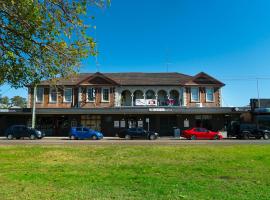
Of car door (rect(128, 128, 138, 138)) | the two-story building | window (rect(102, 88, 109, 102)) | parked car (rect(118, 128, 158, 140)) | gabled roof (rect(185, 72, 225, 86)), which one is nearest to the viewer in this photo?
parked car (rect(118, 128, 158, 140))

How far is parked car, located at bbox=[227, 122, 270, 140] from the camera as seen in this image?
4250 centimetres

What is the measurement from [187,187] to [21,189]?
391 cm

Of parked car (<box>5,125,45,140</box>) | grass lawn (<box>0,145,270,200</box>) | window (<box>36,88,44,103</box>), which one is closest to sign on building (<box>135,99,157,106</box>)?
window (<box>36,88,44,103</box>)

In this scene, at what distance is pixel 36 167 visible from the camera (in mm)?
12383

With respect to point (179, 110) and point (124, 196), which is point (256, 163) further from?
point (179, 110)

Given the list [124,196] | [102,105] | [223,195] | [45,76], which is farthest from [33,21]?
[102,105]

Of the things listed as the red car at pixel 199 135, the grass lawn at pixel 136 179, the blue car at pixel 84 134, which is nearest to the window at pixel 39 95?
the blue car at pixel 84 134

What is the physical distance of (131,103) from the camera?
54.5 meters

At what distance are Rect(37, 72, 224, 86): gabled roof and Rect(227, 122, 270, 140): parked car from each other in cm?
1057

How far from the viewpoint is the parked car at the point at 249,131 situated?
4250cm

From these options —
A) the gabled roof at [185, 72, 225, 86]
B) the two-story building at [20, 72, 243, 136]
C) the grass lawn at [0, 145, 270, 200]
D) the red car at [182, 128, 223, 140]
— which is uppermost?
the gabled roof at [185, 72, 225, 86]

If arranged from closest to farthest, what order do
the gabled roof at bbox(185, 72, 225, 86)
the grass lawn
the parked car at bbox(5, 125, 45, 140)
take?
the grass lawn
the parked car at bbox(5, 125, 45, 140)
the gabled roof at bbox(185, 72, 225, 86)

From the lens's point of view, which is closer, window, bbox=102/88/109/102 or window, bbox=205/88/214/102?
window, bbox=205/88/214/102

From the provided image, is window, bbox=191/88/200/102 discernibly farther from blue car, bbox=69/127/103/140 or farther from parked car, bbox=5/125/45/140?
parked car, bbox=5/125/45/140
